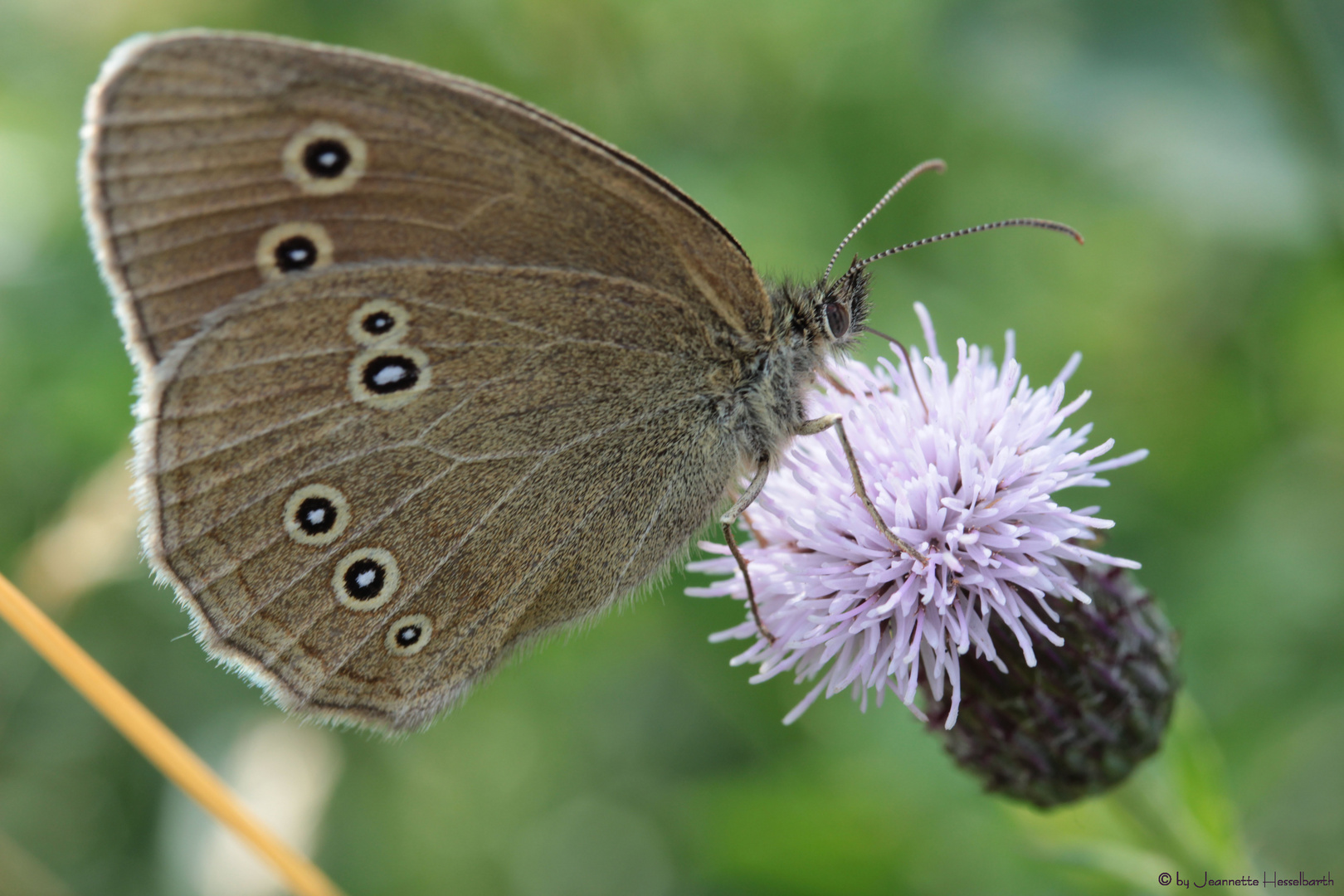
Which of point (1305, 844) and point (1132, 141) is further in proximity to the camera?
point (1132, 141)

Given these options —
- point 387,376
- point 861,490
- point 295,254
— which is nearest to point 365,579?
point 387,376

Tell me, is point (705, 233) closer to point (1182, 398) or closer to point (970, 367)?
point (970, 367)

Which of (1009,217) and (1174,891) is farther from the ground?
(1009,217)

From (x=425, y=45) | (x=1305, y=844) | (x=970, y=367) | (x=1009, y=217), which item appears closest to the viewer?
(x=970, y=367)

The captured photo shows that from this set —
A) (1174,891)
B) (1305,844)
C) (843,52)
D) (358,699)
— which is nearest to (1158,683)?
(1174,891)

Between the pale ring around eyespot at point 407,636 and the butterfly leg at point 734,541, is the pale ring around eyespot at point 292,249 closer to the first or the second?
the pale ring around eyespot at point 407,636

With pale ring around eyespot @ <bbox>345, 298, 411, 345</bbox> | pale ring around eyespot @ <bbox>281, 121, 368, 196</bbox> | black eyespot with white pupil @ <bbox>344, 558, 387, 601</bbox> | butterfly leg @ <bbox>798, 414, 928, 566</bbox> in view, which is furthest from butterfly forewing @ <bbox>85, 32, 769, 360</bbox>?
black eyespot with white pupil @ <bbox>344, 558, 387, 601</bbox>

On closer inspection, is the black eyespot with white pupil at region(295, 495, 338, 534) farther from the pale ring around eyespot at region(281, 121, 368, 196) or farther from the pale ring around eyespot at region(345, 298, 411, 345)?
the pale ring around eyespot at region(281, 121, 368, 196)

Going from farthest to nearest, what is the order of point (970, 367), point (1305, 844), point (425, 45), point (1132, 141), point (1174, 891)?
1. point (425, 45)
2. point (1132, 141)
3. point (1305, 844)
4. point (1174, 891)
5. point (970, 367)
